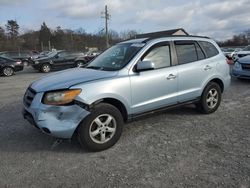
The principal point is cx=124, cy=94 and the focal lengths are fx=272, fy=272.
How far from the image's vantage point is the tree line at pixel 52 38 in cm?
6975

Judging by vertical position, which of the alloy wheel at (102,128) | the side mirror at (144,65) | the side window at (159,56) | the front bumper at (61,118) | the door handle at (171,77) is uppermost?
the side window at (159,56)

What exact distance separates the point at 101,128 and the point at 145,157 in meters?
0.80

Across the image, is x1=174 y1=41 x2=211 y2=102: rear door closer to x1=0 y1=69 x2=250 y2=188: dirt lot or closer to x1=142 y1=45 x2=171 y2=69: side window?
x1=142 y1=45 x2=171 y2=69: side window

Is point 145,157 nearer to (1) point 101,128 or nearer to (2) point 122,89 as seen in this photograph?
(1) point 101,128

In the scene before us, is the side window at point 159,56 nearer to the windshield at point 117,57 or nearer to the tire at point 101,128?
the windshield at point 117,57

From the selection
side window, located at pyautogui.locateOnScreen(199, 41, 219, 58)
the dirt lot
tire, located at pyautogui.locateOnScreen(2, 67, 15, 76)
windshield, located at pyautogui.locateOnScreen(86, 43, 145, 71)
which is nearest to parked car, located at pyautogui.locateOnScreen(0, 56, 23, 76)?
tire, located at pyautogui.locateOnScreen(2, 67, 15, 76)

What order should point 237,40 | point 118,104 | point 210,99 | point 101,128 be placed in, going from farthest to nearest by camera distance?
1. point 237,40
2. point 210,99
3. point 118,104
4. point 101,128

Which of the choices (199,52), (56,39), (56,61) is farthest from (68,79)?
(56,39)

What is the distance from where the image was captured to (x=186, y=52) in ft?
18.1

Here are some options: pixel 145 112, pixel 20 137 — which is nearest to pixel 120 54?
pixel 145 112

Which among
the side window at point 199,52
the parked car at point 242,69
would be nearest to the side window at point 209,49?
the side window at point 199,52

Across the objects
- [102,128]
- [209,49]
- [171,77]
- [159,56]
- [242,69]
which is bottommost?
[102,128]

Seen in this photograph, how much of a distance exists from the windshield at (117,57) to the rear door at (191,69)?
94 centimetres

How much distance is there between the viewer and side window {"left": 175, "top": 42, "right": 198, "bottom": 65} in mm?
5328
